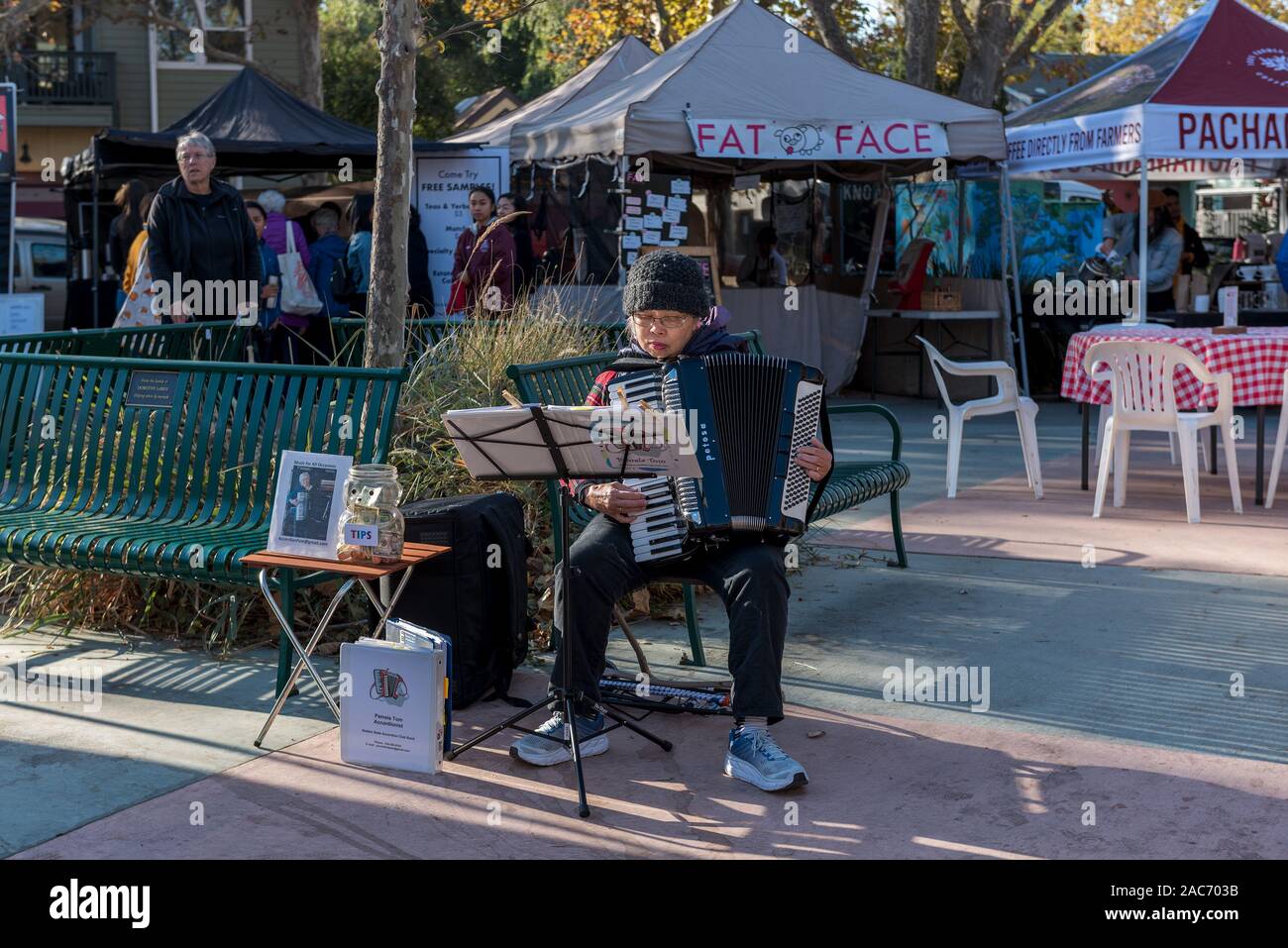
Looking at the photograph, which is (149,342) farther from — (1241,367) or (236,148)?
(236,148)

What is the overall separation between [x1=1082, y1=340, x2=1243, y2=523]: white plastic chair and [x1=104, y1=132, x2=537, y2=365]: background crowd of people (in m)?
3.47

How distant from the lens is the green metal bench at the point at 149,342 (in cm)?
814

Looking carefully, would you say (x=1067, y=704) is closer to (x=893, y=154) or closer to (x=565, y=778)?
(x=565, y=778)

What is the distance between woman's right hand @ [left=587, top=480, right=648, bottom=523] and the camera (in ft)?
15.7

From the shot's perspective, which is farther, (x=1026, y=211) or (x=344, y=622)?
(x=1026, y=211)

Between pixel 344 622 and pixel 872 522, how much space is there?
11.8 feet

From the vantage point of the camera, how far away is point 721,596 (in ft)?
15.9

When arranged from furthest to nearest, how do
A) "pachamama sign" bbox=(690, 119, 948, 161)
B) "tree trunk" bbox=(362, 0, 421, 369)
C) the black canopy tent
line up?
the black canopy tent < "pachamama sign" bbox=(690, 119, 948, 161) < "tree trunk" bbox=(362, 0, 421, 369)

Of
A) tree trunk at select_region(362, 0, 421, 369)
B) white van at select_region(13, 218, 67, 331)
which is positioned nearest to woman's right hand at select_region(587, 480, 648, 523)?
tree trunk at select_region(362, 0, 421, 369)

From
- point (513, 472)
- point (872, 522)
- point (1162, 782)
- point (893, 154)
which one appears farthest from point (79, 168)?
point (1162, 782)

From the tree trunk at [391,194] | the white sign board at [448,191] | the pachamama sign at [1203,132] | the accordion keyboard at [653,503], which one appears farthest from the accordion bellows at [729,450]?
the white sign board at [448,191]

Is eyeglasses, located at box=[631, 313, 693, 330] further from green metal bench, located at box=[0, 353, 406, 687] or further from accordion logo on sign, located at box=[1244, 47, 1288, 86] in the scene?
accordion logo on sign, located at box=[1244, 47, 1288, 86]

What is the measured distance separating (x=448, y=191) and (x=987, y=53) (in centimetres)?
898

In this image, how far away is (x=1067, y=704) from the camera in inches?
209
